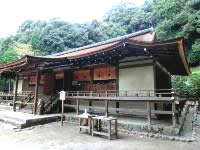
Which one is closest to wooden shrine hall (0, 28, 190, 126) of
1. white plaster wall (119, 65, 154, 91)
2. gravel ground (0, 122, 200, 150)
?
white plaster wall (119, 65, 154, 91)

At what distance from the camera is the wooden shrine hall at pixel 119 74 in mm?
6883

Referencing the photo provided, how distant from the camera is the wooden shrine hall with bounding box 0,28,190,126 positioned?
688 cm

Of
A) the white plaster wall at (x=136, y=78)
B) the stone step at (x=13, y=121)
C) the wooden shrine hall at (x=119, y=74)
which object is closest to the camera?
the wooden shrine hall at (x=119, y=74)

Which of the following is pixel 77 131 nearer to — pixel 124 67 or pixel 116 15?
pixel 124 67

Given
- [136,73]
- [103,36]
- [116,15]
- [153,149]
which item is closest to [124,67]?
[136,73]

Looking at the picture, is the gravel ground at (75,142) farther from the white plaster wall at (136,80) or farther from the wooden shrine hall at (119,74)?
the white plaster wall at (136,80)

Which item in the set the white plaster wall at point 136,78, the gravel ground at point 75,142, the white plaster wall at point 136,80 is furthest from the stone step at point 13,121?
the white plaster wall at point 136,78

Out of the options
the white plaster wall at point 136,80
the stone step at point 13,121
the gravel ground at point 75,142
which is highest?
the white plaster wall at point 136,80

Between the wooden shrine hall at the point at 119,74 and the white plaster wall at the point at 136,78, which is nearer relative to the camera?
the wooden shrine hall at the point at 119,74

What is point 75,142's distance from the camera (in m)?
5.86

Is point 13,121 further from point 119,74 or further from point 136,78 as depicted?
point 136,78

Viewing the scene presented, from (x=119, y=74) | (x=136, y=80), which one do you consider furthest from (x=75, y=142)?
(x=119, y=74)

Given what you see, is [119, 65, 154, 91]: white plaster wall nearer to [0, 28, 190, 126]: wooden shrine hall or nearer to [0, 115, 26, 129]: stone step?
[0, 28, 190, 126]: wooden shrine hall

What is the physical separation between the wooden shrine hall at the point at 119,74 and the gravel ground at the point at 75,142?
1212 mm
